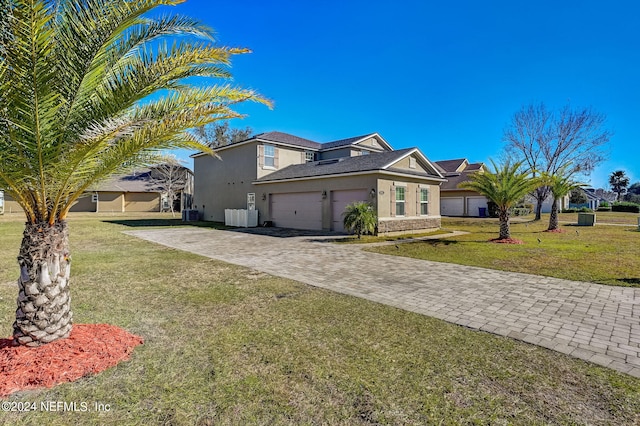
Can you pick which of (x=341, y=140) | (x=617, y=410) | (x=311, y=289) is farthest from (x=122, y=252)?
(x=341, y=140)

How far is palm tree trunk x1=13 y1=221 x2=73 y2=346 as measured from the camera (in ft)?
11.3

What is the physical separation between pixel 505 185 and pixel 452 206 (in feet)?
70.5

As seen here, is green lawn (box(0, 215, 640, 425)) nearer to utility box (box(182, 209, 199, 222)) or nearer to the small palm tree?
the small palm tree

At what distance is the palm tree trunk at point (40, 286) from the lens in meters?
3.45

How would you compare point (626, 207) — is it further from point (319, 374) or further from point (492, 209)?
point (319, 374)

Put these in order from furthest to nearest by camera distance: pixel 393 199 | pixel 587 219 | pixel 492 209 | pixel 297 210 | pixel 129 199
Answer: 1. pixel 129 199
2. pixel 492 209
3. pixel 587 219
4. pixel 297 210
5. pixel 393 199

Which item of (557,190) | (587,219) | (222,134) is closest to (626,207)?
(587,219)

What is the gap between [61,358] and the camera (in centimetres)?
348

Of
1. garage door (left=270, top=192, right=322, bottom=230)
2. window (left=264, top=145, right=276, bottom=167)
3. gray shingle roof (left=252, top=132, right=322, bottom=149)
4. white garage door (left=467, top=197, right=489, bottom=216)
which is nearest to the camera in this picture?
garage door (left=270, top=192, right=322, bottom=230)

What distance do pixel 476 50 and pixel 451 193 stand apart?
65.7 ft

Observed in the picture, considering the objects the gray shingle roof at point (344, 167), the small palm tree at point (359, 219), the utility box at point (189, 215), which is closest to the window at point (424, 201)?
the gray shingle roof at point (344, 167)

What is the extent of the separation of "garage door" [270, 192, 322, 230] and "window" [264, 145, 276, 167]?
268 centimetres

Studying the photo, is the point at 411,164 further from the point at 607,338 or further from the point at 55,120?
the point at 55,120

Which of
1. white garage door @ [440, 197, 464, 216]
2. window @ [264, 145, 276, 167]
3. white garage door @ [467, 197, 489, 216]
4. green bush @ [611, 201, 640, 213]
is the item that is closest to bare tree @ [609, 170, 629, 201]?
green bush @ [611, 201, 640, 213]
